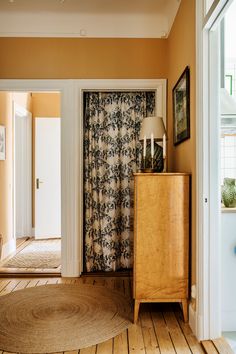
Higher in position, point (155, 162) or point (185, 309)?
point (155, 162)

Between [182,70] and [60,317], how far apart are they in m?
2.26

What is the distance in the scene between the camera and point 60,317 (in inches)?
98.5

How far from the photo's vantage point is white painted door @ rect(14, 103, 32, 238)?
556 cm

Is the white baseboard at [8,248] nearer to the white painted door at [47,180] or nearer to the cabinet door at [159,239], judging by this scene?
the white painted door at [47,180]

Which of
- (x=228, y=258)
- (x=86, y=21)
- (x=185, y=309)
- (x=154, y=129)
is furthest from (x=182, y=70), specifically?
(x=185, y=309)

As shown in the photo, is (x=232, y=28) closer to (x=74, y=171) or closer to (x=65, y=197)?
(x=74, y=171)

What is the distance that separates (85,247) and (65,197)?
0.68 m

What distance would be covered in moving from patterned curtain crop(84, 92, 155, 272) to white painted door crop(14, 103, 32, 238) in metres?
2.15

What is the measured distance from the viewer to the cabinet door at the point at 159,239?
7.91 feet

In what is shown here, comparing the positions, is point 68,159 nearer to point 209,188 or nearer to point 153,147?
point 153,147

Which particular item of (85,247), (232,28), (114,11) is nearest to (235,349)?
(85,247)

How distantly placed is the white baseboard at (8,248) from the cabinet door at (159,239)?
251 centimetres

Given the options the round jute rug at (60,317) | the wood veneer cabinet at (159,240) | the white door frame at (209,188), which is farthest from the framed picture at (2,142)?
the white door frame at (209,188)

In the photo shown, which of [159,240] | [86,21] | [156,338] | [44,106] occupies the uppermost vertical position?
[86,21]
